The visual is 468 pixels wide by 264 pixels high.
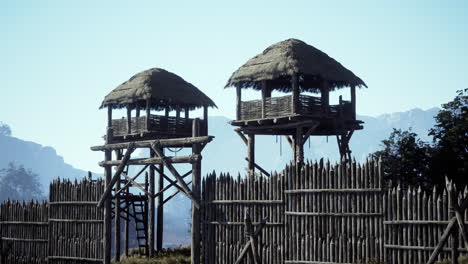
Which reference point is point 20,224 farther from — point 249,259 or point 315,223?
point 315,223

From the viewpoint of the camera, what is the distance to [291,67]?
26953mm

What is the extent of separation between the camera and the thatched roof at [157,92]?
97.3 ft

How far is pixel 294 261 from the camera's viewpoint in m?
19.5

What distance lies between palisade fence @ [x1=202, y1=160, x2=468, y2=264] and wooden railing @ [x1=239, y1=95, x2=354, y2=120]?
662 centimetres

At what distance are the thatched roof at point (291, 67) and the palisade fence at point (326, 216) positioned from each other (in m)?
7.17

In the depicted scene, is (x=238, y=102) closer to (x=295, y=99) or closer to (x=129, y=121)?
(x=295, y=99)

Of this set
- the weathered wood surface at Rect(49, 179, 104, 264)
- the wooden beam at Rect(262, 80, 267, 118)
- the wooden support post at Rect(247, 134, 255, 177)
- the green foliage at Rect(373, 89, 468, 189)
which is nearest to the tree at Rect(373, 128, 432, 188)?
the green foliage at Rect(373, 89, 468, 189)

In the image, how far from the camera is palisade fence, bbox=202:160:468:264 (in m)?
17.3

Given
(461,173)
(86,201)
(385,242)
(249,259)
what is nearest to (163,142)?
(86,201)

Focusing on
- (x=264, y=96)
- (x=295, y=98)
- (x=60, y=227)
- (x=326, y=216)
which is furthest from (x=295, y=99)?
(x=60, y=227)

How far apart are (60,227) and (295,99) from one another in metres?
10.3

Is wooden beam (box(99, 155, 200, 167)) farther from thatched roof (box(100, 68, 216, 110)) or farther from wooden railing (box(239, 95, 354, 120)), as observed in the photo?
wooden railing (box(239, 95, 354, 120))

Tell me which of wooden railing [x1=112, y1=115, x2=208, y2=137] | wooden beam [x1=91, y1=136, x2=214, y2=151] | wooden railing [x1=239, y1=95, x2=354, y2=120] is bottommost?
wooden beam [x1=91, y1=136, x2=214, y2=151]

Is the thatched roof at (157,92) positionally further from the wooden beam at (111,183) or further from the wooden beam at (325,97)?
the wooden beam at (325,97)
